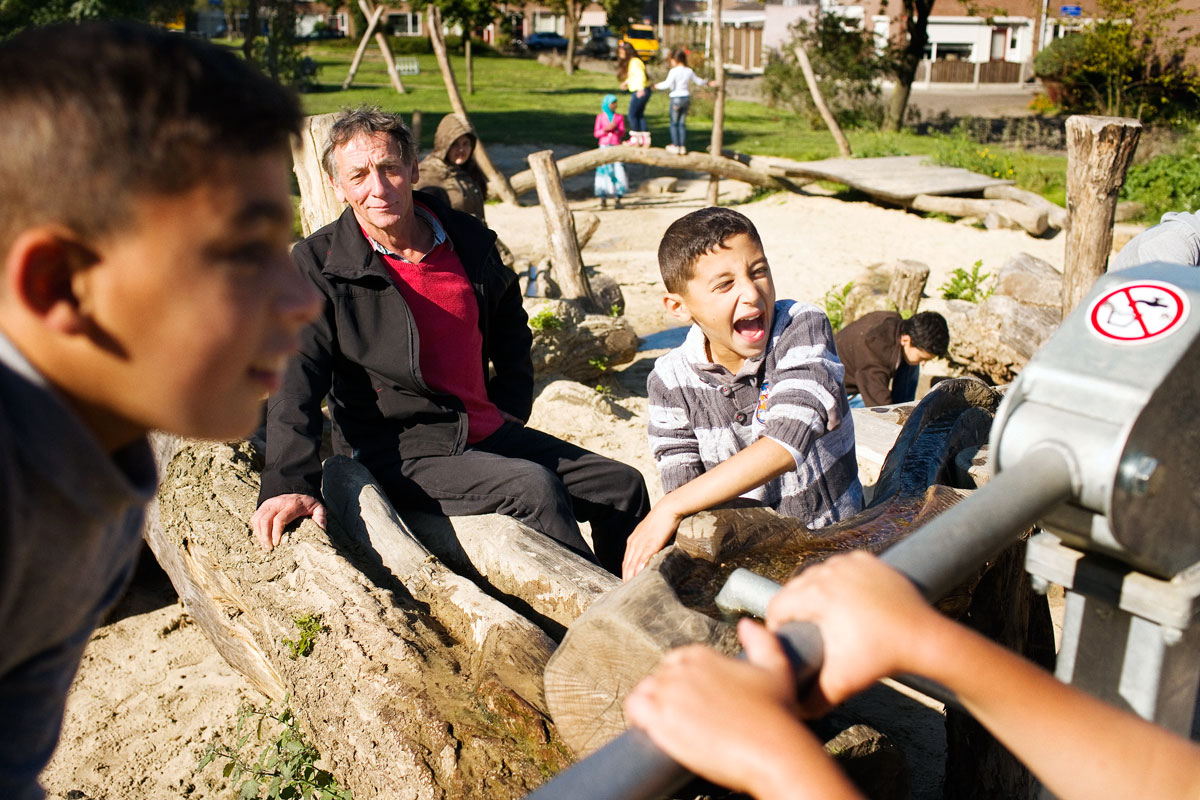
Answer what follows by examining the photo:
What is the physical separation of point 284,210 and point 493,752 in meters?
1.40

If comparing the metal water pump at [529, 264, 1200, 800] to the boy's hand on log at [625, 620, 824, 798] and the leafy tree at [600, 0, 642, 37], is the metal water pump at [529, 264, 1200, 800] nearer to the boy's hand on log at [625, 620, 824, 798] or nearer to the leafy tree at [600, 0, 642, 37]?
the boy's hand on log at [625, 620, 824, 798]

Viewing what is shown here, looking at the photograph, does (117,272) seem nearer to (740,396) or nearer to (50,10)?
(740,396)

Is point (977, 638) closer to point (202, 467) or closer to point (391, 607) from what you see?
point (391, 607)

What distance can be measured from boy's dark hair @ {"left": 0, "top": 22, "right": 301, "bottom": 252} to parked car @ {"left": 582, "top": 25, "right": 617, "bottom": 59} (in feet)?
149

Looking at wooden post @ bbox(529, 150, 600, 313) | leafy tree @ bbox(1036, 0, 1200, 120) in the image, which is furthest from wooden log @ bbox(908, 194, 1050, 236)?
leafy tree @ bbox(1036, 0, 1200, 120)

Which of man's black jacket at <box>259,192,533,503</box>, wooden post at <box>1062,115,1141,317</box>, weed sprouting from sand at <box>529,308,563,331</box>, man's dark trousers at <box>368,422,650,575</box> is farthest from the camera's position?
weed sprouting from sand at <box>529,308,563,331</box>

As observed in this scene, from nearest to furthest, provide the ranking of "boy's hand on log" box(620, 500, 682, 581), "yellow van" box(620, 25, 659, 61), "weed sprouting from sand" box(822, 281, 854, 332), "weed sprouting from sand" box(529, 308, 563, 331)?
1. "boy's hand on log" box(620, 500, 682, 581)
2. "weed sprouting from sand" box(529, 308, 563, 331)
3. "weed sprouting from sand" box(822, 281, 854, 332)
4. "yellow van" box(620, 25, 659, 61)

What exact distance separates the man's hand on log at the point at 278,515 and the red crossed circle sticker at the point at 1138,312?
2251mm

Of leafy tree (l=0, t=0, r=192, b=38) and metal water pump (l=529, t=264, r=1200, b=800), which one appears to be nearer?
metal water pump (l=529, t=264, r=1200, b=800)

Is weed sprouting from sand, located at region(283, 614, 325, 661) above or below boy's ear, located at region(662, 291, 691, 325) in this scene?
below

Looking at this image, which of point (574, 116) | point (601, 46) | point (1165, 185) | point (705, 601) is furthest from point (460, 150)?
point (601, 46)

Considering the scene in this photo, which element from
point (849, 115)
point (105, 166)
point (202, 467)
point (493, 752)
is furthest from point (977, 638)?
point (849, 115)

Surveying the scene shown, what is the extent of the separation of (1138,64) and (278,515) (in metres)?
17.2

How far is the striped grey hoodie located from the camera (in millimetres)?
2582
